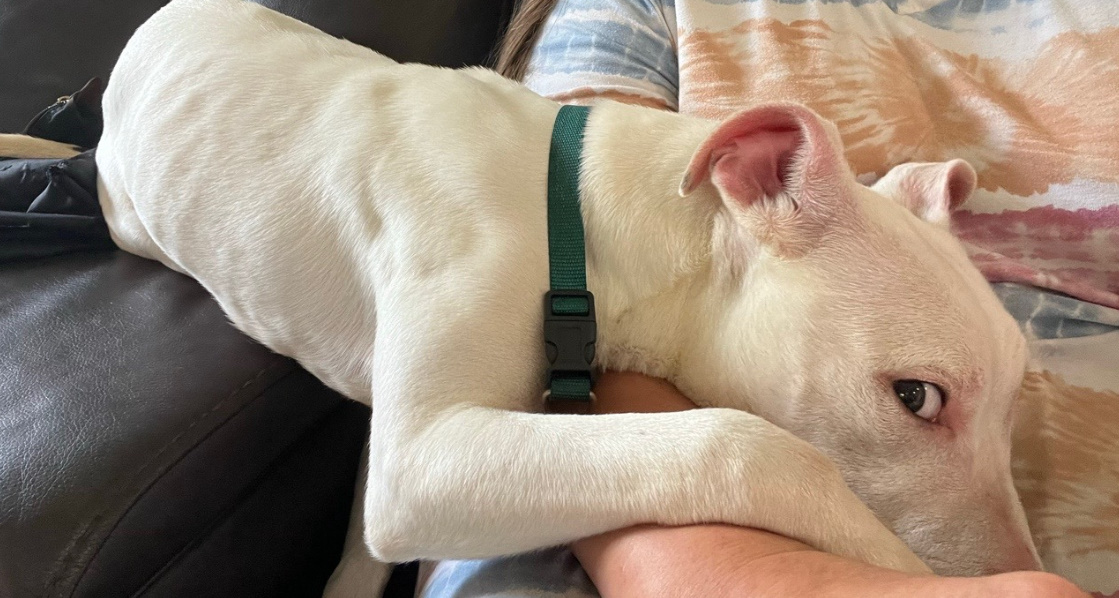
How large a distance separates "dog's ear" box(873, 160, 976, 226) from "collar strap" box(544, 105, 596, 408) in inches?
18.3

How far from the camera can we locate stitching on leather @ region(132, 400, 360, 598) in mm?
990

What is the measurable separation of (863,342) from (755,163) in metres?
0.25

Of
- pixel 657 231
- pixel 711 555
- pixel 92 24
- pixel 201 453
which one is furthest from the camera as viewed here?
pixel 92 24

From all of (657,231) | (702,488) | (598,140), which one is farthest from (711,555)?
(598,140)

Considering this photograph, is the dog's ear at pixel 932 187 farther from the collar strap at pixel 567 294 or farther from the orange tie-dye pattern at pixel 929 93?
the collar strap at pixel 567 294

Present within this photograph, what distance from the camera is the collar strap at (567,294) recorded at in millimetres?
844

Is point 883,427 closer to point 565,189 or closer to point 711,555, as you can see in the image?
point 711,555

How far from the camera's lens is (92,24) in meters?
2.01

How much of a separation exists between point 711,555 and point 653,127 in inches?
23.8

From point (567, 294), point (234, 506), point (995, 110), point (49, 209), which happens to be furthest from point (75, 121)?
point (995, 110)

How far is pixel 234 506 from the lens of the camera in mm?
1105

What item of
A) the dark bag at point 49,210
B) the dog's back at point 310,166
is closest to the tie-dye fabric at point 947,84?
the dog's back at point 310,166

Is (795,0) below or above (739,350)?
above

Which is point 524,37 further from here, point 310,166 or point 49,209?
point 49,209
